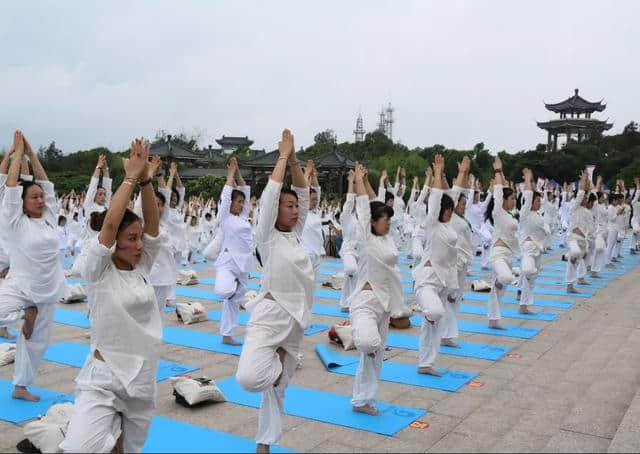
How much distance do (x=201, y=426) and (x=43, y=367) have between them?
2666 millimetres

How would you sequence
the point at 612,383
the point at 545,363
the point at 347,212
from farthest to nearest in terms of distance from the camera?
the point at 347,212
the point at 545,363
the point at 612,383

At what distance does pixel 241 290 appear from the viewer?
8.03 meters

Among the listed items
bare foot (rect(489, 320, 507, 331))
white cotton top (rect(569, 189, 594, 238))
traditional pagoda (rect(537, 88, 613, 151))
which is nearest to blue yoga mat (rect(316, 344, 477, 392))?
bare foot (rect(489, 320, 507, 331))

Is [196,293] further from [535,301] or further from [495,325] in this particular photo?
[535,301]

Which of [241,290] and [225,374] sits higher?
[241,290]

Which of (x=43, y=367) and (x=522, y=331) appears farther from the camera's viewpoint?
(x=522, y=331)

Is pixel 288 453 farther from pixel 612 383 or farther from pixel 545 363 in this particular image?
pixel 545 363

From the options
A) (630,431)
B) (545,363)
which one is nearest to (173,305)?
(545,363)

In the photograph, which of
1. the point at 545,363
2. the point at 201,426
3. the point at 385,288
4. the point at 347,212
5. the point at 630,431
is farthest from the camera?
the point at 347,212

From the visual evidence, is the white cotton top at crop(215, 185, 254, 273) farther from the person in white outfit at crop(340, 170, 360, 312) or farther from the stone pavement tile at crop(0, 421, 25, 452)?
the stone pavement tile at crop(0, 421, 25, 452)

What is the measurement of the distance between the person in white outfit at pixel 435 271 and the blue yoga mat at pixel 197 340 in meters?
2.40

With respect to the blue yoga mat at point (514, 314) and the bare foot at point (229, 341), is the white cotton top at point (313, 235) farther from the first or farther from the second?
the bare foot at point (229, 341)

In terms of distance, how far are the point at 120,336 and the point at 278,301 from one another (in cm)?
121

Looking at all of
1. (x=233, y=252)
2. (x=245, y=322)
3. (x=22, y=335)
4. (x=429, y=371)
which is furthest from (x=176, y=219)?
(x=429, y=371)
